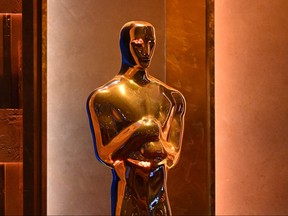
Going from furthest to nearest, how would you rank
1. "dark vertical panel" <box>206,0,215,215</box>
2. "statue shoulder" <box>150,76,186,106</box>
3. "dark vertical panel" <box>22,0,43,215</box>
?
"dark vertical panel" <box>206,0,215,215</box>
"dark vertical panel" <box>22,0,43,215</box>
"statue shoulder" <box>150,76,186,106</box>

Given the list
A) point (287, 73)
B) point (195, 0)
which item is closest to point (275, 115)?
point (287, 73)

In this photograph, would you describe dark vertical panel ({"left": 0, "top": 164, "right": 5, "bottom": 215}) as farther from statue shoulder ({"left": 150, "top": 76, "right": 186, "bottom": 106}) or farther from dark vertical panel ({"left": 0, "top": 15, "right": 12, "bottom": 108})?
statue shoulder ({"left": 150, "top": 76, "right": 186, "bottom": 106})

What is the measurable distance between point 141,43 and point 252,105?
0.69m

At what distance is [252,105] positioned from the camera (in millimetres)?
2342

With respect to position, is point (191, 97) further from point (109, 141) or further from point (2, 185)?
point (2, 185)

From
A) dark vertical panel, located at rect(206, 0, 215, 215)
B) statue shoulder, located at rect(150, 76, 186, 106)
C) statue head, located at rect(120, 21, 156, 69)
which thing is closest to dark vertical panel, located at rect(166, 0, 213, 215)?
dark vertical panel, located at rect(206, 0, 215, 215)

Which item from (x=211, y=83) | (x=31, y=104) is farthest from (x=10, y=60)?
(x=211, y=83)

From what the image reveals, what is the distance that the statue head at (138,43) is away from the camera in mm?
1803

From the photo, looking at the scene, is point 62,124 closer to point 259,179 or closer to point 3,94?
point 3,94

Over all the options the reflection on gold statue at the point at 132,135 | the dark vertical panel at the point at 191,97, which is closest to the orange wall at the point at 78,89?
the dark vertical panel at the point at 191,97

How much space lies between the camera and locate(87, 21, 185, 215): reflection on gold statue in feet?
5.85

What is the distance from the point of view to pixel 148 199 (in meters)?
1.80

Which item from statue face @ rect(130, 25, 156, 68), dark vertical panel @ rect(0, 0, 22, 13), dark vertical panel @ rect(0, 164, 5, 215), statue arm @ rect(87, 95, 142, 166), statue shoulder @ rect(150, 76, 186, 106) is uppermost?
dark vertical panel @ rect(0, 0, 22, 13)

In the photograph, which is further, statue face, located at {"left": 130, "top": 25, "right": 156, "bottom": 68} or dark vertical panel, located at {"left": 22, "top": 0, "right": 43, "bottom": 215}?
dark vertical panel, located at {"left": 22, "top": 0, "right": 43, "bottom": 215}
